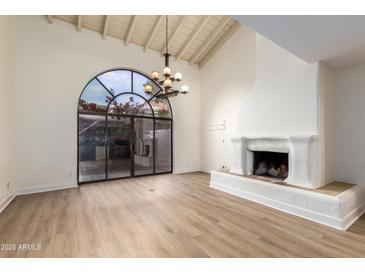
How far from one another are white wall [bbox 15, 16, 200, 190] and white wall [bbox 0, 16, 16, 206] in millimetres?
267

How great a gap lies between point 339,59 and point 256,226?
331 cm

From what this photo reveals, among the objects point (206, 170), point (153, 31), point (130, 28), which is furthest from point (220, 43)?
point (206, 170)

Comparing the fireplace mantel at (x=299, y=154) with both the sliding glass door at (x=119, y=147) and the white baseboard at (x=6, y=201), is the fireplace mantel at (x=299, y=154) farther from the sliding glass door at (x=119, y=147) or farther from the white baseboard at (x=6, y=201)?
the white baseboard at (x=6, y=201)

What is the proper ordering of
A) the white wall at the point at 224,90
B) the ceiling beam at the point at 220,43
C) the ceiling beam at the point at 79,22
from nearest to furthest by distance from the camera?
the ceiling beam at the point at 79,22 → the white wall at the point at 224,90 → the ceiling beam at the point at 220,43

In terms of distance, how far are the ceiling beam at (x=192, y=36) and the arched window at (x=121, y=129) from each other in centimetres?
156

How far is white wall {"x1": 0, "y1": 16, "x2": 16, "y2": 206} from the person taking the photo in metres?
3.49

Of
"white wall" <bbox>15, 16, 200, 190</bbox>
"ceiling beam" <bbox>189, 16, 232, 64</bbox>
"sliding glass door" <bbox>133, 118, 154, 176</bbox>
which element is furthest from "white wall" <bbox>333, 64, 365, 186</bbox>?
"white wall" <bbox>15, 16, 200, 190</bbox>

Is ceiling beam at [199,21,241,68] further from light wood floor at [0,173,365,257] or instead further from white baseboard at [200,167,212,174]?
light wood floor at [0,173,365,257]

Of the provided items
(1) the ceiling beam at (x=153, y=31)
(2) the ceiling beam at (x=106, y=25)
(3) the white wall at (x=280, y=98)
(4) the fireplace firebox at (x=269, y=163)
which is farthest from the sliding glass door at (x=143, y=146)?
(4) the fireplace firebox at (x=269, y=163)

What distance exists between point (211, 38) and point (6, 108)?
19.8 ft

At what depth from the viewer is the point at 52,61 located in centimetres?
473

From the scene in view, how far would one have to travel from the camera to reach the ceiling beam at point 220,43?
5.86 m
